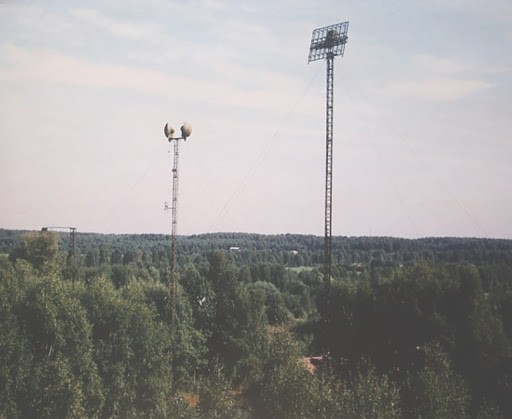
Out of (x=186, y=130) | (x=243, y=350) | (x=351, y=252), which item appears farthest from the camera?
(x=351, y=252)

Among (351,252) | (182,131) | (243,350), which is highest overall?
(182,131)

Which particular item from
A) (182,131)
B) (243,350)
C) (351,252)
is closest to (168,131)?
(182,131)

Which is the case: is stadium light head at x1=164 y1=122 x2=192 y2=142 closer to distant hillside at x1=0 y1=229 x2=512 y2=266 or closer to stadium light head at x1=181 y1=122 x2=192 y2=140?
stadium light head at x1=181 y1=122 x2=192 y2=140

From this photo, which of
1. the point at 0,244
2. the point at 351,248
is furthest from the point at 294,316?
the point at 351,248

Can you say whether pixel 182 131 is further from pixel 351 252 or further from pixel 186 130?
pixel 351 252

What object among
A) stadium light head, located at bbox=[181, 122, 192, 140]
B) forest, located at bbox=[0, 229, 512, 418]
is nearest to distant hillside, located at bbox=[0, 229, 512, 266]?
forest, located at bbox=[0, 229, 512, 418]

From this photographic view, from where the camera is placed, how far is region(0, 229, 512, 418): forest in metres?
27.4

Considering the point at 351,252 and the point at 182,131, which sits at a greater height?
the point at 182,131

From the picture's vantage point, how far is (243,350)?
4578cm

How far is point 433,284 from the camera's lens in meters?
39.4

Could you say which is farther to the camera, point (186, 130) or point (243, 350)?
point (243, 350)

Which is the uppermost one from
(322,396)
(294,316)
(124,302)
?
(124,302)

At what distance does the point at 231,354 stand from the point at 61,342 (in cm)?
1918

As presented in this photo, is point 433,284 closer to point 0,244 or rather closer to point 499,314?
point 499,314
